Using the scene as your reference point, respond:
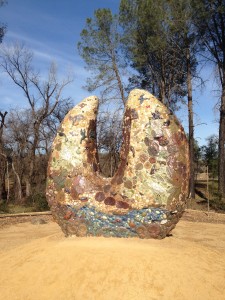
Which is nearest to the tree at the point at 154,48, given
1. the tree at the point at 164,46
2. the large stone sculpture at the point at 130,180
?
the tree at the point at 164,46

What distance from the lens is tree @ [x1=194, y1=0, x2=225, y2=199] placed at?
1528 centimetres

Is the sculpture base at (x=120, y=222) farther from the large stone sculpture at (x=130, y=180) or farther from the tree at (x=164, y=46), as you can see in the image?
the tree at (x=164, y=46)

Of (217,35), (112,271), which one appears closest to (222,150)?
(217,35)

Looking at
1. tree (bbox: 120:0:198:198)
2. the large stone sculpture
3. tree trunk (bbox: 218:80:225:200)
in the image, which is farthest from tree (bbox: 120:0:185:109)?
the large stone sculpture

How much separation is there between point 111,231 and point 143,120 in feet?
4.71

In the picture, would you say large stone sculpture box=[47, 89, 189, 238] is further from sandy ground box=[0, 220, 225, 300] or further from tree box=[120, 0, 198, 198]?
tree box=[120, 0, 198, 198]

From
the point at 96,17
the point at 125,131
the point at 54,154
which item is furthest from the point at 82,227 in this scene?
the point at 96,17

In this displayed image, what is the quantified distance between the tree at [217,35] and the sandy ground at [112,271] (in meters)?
11.6

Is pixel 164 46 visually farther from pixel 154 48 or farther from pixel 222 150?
pixel 222 150

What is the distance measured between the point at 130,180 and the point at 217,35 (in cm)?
1401

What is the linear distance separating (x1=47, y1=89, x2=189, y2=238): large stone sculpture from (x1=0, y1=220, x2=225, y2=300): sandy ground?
0.22 meters

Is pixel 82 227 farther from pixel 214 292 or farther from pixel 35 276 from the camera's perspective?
pixel 214 292

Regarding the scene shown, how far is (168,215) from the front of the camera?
4102 millimetres

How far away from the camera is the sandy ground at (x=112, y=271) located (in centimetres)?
326
